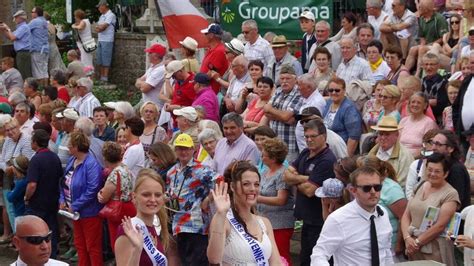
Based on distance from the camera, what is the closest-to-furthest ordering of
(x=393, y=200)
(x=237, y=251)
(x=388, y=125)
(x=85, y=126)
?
(x=237, y=251) < (x=393, y=200) < (x=388, y=125) < (x=85, y=126)

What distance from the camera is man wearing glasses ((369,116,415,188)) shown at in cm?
1076

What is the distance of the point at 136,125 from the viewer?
A: 12.8 metres

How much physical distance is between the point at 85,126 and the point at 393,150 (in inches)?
159

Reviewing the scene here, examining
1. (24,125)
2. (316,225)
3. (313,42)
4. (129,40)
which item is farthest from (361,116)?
(129,40)

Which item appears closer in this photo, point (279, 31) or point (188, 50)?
point (188, 50)

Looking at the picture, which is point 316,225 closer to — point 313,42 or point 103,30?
point 313,42

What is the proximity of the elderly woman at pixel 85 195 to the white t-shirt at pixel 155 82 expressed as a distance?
118 inches

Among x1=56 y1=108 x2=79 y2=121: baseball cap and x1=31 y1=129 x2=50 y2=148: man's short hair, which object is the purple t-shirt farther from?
x1=56 y1=108 x2=79 y2=121: baseball cap

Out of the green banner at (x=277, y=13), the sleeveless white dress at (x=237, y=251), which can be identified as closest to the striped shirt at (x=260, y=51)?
the green banner at (x=277, y=13)

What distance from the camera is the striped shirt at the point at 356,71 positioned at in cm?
1370

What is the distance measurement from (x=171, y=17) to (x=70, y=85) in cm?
195

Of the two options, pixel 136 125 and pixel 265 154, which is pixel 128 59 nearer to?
pixel 136 125

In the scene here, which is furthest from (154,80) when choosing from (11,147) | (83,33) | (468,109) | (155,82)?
(83,33)

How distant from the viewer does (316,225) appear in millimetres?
10859
